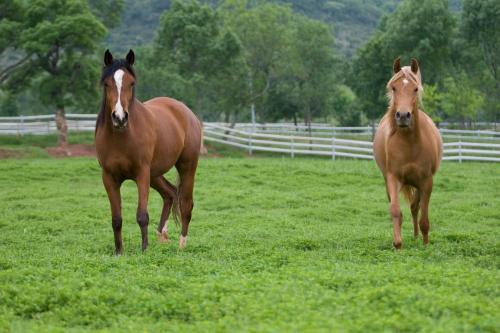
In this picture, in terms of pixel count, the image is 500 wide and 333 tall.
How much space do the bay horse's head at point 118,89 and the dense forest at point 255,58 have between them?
22.7 m

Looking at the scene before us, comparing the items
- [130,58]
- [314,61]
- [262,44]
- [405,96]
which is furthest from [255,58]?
[405,96]

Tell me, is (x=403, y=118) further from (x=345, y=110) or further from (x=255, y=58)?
(x=345, y=110)

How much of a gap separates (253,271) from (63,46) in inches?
1043

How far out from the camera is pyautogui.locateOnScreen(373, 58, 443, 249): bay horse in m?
8.98

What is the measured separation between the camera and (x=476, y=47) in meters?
46.5

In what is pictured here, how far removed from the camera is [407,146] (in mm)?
9336

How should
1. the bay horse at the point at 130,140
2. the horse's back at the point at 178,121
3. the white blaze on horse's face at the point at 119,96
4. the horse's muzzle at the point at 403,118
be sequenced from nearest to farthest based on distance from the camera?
1. the white blaze on horse's face at the point at 119,96
2. the bay horse at the point at 130,140
3. the horse's muzzle at the point at 403,118
4. the horse's back at the point at 178,121

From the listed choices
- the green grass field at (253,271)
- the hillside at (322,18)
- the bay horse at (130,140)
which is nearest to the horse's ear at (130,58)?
the bay horse at (130,140)

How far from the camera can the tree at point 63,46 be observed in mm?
30406

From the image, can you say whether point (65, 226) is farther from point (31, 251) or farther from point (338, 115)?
point (338, 115)

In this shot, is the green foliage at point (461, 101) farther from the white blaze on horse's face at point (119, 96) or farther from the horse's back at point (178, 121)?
the white blaze on horse's face at point (119, 96)

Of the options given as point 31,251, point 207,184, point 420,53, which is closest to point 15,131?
point 207,184

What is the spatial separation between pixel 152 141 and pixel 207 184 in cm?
1085

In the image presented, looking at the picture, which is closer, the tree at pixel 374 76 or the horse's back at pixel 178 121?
the horse's back at pixel 178 121
